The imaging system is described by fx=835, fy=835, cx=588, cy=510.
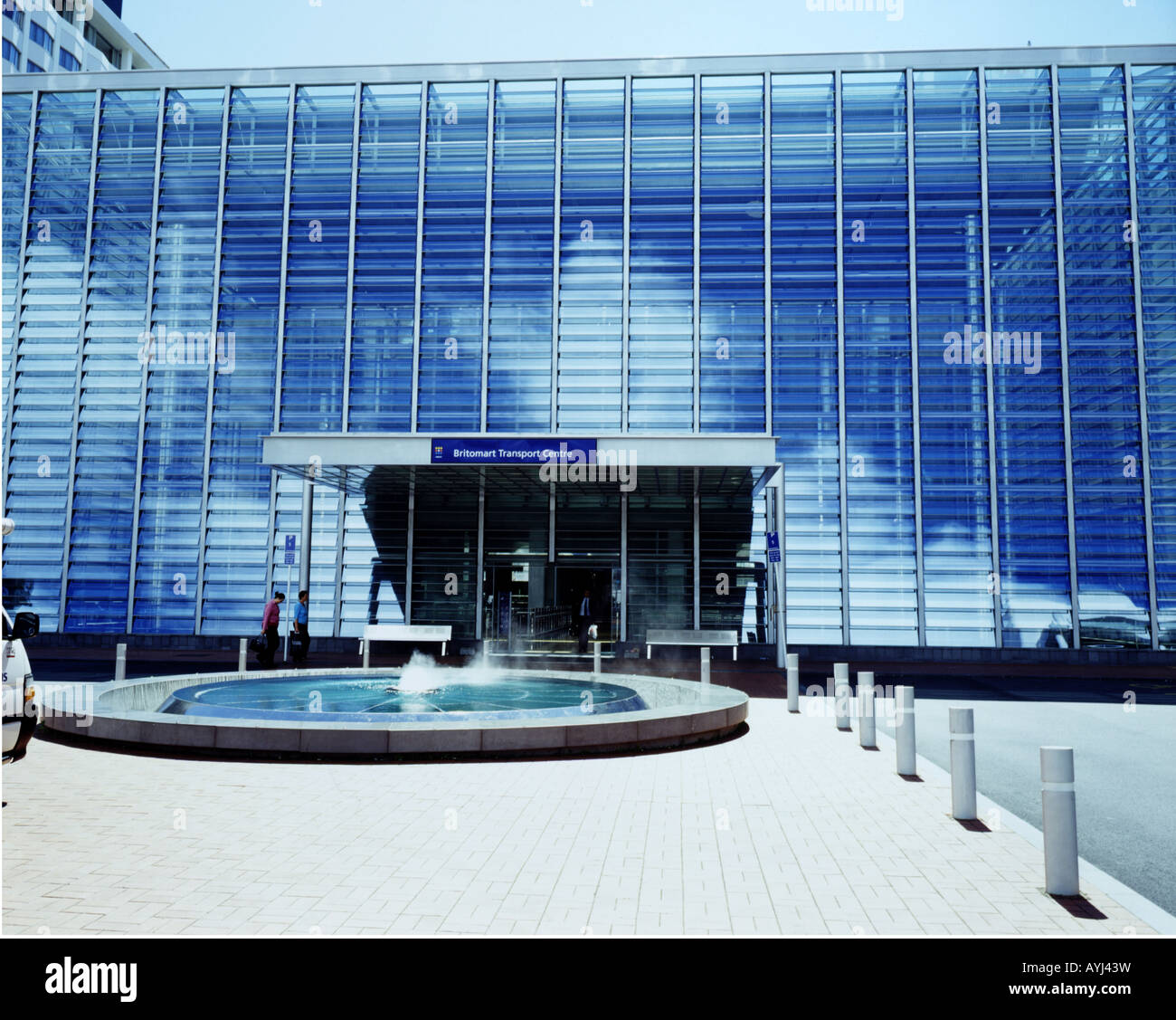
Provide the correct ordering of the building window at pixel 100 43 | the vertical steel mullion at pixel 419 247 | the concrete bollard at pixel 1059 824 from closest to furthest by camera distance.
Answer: the concrete bollard at pixel 1059 824
the vertical steel mullion at pixel 419 247
the building window at pixel 100 43

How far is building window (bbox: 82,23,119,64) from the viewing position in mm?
70312

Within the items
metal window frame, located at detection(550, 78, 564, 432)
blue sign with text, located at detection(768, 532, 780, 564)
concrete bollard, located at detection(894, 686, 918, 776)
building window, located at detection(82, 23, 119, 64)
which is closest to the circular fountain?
concrete bollard, located at detection(894, 686, 918, 776)

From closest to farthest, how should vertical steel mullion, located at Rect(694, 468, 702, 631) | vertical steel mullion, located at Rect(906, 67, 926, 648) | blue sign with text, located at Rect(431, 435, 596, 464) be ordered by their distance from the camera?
1. blue sign with text, located at Rect(431, 435, 596, 464)
2. vertical steel mullion, located at Rect(906, 67, 926, 648)
3. vertical steel mullion, located at Rect(694, 468, 702, 631)

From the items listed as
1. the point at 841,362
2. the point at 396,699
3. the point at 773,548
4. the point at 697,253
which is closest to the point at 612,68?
the point at 697,253

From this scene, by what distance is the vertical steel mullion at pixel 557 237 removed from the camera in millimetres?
25531

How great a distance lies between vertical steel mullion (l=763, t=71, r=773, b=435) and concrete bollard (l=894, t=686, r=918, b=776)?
16.7 m

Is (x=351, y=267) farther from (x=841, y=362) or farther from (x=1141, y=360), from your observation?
(x=1141, y=360)

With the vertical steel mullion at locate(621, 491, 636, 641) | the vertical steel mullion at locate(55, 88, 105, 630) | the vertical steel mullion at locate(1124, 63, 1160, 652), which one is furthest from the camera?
the vertical steel mullion at locate(55, 88, 105, 630)

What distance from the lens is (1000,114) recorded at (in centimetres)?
2539

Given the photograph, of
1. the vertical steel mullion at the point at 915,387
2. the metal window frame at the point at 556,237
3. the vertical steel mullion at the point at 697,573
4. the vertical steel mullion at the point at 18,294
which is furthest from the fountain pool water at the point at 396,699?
the vertical steel mullion at the point at 18,294

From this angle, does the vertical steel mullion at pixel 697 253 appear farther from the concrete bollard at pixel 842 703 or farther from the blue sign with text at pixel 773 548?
the concrete bollard at pixel 842 703

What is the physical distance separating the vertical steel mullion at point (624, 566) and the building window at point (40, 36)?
66812 millimetres

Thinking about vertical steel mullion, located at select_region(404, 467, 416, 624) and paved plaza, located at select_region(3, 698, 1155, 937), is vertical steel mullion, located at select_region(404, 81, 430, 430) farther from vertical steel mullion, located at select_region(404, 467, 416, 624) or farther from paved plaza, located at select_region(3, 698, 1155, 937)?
paved plaza, located at select_region(3, 698, 1155, 937)
